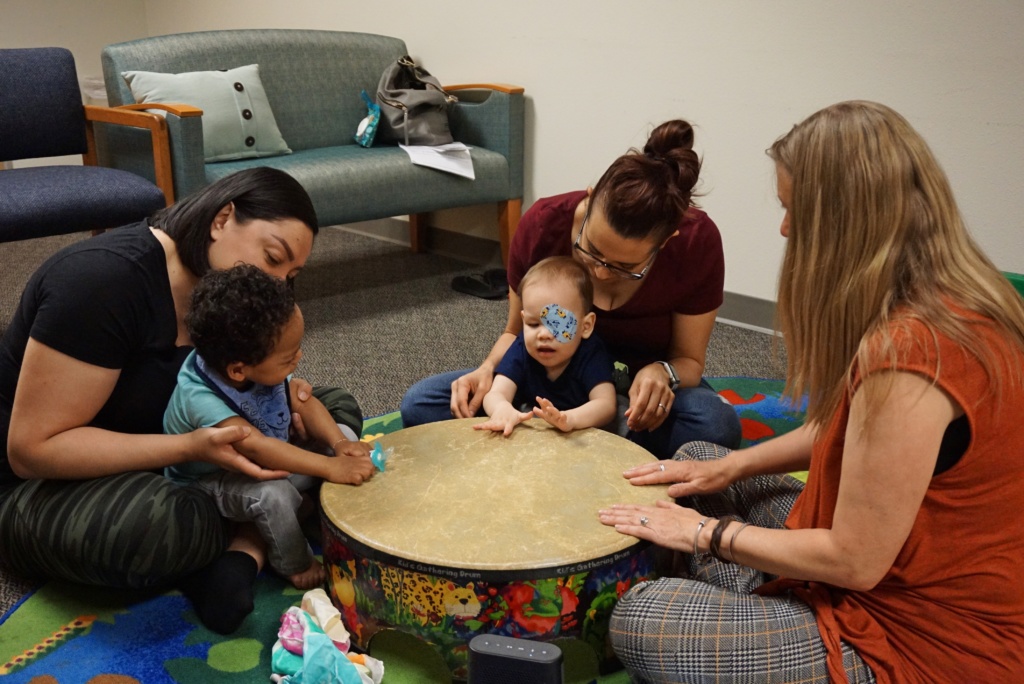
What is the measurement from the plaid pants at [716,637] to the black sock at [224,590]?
0.70 meters

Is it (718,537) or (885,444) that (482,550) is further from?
Result: (885,444)

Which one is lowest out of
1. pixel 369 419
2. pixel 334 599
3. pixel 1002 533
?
pixel 369 419

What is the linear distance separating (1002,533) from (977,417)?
193 millimetres

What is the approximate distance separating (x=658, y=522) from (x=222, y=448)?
767 millimetres

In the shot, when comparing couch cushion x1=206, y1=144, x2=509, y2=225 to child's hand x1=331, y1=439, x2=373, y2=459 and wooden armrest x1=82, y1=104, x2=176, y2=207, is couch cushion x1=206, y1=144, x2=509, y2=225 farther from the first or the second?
child's hand x1=331, y1=439, x2=373, y2=459

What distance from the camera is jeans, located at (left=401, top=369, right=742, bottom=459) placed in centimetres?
202

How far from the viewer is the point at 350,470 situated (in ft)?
5.35

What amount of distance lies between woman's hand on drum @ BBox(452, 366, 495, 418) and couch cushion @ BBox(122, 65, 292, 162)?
1.88 meters

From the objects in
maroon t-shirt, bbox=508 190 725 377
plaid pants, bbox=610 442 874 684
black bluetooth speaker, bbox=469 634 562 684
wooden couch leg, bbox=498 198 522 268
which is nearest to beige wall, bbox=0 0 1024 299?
wooden couch leg, bbox=498 198 522 268

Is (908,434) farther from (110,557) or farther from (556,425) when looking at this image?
(110,557)

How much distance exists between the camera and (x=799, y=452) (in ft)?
5.15

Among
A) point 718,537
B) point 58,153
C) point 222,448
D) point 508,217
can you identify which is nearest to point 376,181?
point 508,217

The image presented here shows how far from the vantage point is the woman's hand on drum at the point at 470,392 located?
6.49 ft

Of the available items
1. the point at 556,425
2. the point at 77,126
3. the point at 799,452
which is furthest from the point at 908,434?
the point at 77,126
